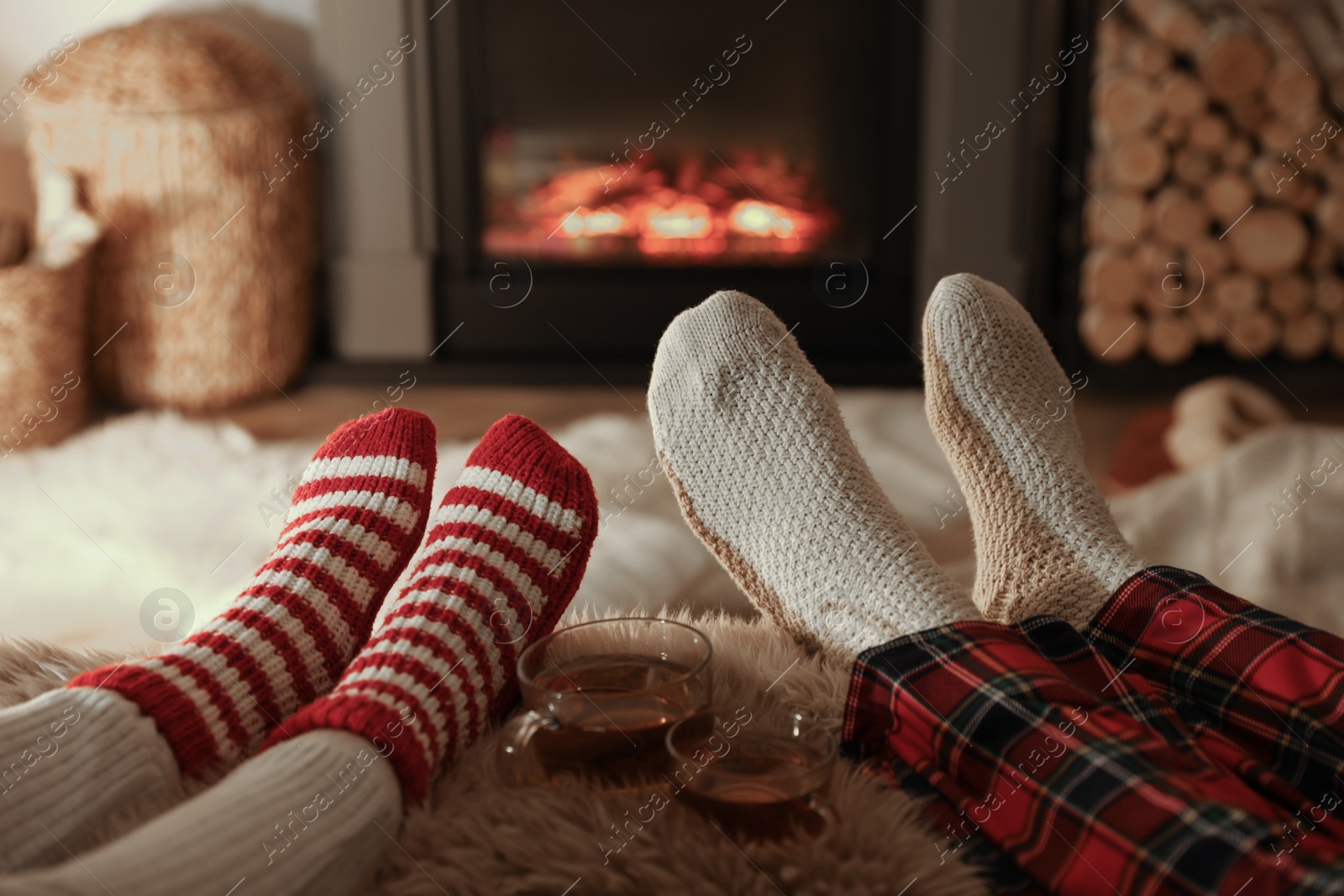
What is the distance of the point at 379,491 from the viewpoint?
29.7 inches

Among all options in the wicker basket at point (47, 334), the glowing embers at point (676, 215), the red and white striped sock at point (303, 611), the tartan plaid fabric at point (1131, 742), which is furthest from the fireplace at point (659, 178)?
the tartan plaid fabric at point (1131, 742)

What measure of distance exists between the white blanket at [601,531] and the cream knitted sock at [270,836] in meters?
0.49

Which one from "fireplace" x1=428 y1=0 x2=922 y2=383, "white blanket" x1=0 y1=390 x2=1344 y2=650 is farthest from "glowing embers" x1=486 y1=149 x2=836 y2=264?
"white blanket" x1=0 y1=390 x2=1344 y2=650

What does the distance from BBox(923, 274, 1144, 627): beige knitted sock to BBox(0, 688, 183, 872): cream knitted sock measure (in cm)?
52

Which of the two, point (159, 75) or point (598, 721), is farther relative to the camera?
point (159, 75)

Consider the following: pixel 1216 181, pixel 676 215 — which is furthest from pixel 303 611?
pixel 1216 181

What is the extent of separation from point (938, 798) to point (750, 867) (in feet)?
0.40

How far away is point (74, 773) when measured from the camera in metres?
0.50

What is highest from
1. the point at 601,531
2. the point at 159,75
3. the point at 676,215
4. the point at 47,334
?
the point at 159,75

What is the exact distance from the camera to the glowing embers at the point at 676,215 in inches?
83.9

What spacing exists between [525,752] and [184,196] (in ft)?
5.53

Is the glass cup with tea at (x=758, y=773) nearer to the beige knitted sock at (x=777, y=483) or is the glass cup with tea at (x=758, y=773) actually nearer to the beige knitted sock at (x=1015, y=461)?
the beige knitted sock at (x=777, y=483)

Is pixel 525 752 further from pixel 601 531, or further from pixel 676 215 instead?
pixel 676 215

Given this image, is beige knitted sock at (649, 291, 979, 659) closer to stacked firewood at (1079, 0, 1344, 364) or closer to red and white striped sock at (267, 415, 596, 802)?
red and white striped sock at (267, 415, 596, 802)
